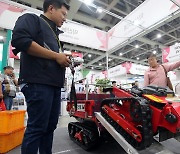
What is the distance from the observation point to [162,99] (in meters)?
1.50

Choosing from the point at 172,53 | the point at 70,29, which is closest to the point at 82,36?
the point at 70,29

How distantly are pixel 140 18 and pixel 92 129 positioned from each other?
328cm

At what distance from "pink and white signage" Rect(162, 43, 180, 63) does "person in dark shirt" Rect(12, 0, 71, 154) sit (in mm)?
5167

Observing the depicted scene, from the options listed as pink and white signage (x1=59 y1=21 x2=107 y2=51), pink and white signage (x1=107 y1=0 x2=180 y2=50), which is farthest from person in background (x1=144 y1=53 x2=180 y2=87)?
pink and white signage (x1=59 y1=21 x2=107 y2=51)

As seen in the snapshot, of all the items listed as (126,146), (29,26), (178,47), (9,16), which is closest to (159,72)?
(126,146)

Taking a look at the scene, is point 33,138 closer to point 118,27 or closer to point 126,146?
point 126,146

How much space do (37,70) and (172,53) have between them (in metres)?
5.59

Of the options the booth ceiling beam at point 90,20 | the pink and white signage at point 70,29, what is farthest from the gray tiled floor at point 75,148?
the booth ceiling beam at point 90,20

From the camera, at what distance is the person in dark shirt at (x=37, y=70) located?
3.51 ft

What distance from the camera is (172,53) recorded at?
5684 millimetres

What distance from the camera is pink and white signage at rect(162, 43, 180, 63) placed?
17.9 feet

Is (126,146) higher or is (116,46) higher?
(116,46)

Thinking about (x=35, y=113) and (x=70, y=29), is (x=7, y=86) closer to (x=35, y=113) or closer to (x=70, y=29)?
(x=70, y=29)

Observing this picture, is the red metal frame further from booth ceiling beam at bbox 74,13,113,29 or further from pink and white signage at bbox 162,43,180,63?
booth ceiling beam at bbox 74,13,113,29
